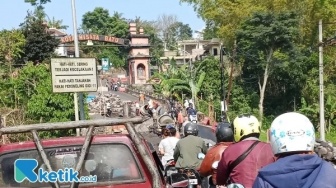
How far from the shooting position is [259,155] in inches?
184

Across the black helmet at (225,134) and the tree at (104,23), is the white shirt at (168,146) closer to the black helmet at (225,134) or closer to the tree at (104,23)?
the black helmet at (225,134)

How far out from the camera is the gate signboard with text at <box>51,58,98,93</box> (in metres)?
11.4

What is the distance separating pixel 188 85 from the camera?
42.6 metres

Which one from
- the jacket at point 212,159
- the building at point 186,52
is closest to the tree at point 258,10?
the building at point 186,52

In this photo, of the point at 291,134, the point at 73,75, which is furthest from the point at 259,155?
the point at 73,75

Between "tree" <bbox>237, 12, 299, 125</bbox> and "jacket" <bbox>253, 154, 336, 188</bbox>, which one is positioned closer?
"jacket" <bbox>253, 154, 336, 188</bbox>

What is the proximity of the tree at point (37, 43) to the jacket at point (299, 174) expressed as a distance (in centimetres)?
2868

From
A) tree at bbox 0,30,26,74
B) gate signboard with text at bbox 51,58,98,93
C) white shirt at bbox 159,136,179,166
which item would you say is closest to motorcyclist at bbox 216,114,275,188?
white shirt at bbox 159,136,179,166

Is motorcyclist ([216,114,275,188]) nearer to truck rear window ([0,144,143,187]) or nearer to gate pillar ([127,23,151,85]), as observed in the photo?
truck rear window ([0,144,143,187])

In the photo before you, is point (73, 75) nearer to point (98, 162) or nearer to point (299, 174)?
point (98, 162)

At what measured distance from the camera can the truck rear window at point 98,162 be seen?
4.77m

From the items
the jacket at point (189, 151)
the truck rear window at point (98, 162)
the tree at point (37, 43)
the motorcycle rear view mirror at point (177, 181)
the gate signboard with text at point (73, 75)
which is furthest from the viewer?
the tree at point (37, 43)

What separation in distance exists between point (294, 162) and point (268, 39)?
37044 millimetres

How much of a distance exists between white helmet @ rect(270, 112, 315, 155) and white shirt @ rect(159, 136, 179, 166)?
6636mm
